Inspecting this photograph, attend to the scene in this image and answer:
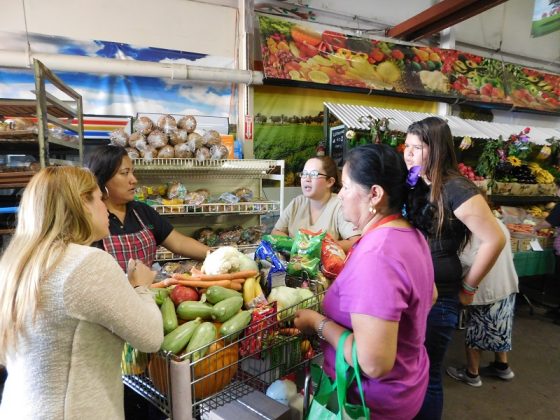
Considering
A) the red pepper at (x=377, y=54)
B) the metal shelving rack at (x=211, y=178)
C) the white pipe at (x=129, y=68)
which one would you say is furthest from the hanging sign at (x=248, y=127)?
the red pepper at (x=377, y=54)

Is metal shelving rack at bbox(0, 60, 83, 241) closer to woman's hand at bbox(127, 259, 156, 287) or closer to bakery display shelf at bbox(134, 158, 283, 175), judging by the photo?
bakery display shelf at bbox(134, 158, 283, 175)

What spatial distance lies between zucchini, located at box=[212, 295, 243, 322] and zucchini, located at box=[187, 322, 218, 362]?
53 millimetres

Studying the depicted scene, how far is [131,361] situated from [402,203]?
0.96m

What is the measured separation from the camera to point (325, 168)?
241 centimetres

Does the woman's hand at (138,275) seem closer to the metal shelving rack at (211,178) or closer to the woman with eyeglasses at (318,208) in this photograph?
the woman with eyeglasses at (318,208)

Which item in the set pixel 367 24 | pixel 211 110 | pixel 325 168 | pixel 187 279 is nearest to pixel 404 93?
pixel 367 24

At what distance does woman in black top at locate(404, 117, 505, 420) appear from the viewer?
1725 millimetres

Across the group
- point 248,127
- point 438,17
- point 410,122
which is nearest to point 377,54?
point 438,17

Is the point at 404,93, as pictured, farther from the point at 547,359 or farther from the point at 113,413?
the point at 113,413

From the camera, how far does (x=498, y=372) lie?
10.1 ft

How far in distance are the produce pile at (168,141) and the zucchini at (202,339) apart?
6.36ft

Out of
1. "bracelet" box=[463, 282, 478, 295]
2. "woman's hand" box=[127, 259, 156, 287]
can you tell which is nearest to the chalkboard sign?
"bracelet" box=[463, 282, 478, 295]

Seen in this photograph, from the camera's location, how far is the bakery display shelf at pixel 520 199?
182 inches

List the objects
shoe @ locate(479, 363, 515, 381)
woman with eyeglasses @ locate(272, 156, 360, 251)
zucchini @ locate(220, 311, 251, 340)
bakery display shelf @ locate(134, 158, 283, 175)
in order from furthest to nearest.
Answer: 1. shoe @ locate(479, 363, 515, 381)
2. bakery display shelf @ locate(134, 158, 283, 175)
3. woman with eyeglasses @ locate(272, 156, 360, 251)
4. zucchini @ locate(220, 311, 251, 340)
